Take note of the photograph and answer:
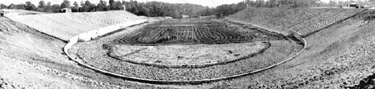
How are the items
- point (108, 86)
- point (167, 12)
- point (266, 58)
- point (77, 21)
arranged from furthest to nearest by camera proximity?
point (167, 12)
point (77, 21)
point (266, 58)
point (108, 86)

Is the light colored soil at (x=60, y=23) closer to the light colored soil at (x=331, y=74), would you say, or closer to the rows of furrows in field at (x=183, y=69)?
the rows of furrows in field at (x=183, y=69)

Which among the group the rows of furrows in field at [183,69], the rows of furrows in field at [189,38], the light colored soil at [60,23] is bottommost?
the rows of furrows in field at [183,69]

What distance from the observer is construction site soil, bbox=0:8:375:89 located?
36.2 ft

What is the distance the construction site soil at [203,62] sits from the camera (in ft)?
36.2

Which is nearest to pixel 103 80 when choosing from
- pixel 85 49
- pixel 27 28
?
pixel 85 49

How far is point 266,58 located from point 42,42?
17352mm

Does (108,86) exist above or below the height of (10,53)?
below

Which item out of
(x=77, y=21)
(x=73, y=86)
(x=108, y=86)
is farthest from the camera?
(x=77, y=21)

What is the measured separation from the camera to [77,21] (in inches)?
1448

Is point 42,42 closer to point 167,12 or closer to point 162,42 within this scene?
point 162,42

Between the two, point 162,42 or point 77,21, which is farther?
point 77,21

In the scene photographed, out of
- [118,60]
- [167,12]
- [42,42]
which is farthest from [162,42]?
[167,12]

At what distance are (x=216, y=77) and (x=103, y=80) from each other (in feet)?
19.9

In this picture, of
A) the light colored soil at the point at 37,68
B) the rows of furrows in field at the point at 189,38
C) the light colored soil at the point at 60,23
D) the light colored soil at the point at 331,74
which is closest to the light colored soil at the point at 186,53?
the rows of furrows in field at the point at 189,38
